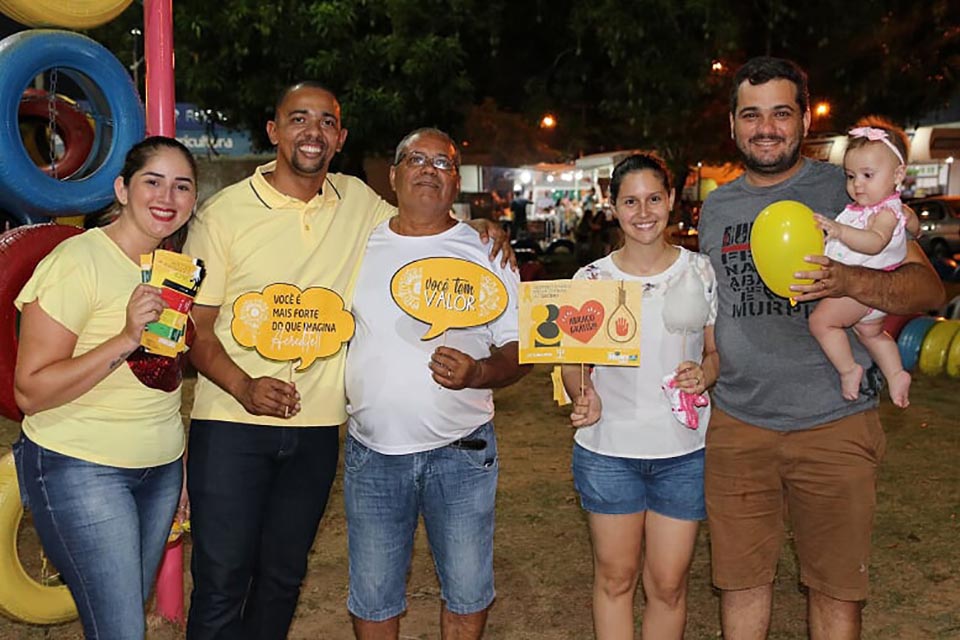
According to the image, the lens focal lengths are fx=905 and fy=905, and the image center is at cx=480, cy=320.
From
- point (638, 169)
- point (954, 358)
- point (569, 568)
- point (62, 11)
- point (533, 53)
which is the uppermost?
point (533, 53)

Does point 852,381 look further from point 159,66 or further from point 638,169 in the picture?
point 159,66

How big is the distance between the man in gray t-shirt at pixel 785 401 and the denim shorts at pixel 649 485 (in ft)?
0.32

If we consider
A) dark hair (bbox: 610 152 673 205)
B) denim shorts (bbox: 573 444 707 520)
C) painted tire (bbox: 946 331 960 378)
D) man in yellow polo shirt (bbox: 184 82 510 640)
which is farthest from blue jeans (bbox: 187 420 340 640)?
painted tire (bbox: 946 331 960 378)

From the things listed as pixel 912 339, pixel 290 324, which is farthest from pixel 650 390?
pixel 912 339

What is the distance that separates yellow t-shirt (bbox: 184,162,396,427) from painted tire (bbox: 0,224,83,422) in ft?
2.54

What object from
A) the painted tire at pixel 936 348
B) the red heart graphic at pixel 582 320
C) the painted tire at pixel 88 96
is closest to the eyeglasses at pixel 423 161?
the red heart graphic at pixel 582 320

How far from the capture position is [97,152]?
13.5ft

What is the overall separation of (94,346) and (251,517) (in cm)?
83

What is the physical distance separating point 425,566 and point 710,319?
2643mm

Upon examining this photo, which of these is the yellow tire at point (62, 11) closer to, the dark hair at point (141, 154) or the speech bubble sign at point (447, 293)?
the dark hair at point (141, 154)

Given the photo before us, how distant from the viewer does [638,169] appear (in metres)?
3.17

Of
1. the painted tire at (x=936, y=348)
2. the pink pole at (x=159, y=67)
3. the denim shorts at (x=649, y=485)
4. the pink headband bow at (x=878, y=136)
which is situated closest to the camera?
the pink headband bow at (x=878, y=136)

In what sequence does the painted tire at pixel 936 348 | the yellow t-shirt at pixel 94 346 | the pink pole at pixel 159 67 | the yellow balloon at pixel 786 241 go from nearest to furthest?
the yellow t-shirt at pixel 94 346
the yellow balloon at pixel 786 241
the pink pole at pixel 159 67
the painted tire at pixel 936 348

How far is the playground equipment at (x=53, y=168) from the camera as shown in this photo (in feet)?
11.4
